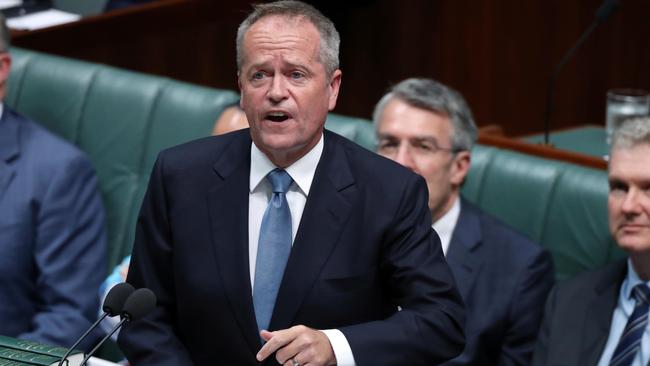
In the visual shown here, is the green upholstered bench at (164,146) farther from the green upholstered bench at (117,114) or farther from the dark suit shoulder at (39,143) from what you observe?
the dark suit shoulder at (39,143)

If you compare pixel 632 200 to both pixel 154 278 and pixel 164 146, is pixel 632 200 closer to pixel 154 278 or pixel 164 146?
pixel 154 278

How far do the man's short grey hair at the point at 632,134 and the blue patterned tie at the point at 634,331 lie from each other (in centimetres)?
25

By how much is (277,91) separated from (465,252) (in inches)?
38.8

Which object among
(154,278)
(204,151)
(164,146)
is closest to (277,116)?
(204,151)

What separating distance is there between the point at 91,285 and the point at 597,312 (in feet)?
3.57

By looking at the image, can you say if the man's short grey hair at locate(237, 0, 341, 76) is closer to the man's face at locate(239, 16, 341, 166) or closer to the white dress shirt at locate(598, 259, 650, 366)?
the man's face at locate(239, 16, 341, 166)

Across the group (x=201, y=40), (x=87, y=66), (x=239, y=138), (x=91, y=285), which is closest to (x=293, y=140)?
(x=239, y=138)

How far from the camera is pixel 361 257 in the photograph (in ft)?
4.78

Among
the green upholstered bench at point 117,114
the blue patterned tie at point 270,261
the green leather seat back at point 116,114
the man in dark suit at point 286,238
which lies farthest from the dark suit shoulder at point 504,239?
the blue patterned tie at point 270,261

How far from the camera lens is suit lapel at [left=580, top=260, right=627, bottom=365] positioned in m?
2.11

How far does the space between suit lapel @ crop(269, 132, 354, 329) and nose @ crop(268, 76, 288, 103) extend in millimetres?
128

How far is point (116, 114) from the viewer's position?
2895 millimetres

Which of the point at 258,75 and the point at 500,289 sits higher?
the point at 258,75

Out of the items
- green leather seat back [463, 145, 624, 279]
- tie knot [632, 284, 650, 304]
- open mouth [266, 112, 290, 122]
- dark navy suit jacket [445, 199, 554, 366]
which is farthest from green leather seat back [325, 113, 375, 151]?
open mouth [266, 112, 290, 122]
